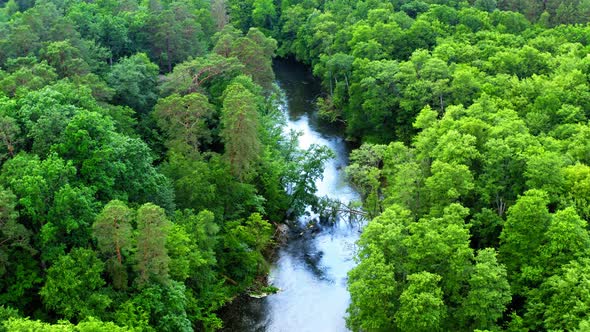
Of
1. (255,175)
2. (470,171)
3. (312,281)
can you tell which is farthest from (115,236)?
(470,171)

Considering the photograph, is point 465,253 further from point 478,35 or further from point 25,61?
point 478,35

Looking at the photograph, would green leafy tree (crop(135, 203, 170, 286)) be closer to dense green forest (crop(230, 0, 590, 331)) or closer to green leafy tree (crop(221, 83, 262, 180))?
dense green forest (crop(230, 0, 590, 331))

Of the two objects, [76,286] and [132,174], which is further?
[132,174]

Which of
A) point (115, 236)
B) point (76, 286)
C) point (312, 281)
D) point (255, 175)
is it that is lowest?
point (312, 281)

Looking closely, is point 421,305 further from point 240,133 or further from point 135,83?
point 135,83

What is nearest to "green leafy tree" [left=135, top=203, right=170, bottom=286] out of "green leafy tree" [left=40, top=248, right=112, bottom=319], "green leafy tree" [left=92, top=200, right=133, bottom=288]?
"green leafy tree" [left=92, top=200, right=133, bottom=288]

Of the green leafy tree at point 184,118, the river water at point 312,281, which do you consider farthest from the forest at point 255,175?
the river water at point 312,281
